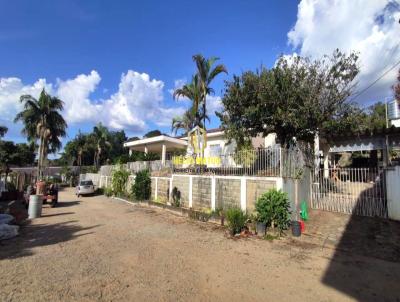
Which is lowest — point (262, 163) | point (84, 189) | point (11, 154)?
point (84, 189)

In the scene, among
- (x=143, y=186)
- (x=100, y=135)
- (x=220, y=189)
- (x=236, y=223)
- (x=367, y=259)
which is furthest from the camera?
(x=100, y=135)

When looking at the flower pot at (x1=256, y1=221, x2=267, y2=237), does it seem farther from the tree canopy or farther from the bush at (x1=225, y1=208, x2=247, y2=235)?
the tree canopy

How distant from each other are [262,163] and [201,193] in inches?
156

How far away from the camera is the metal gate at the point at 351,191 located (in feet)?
32.6

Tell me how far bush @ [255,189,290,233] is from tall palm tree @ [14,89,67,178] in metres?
24.7

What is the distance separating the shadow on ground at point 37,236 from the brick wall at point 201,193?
194 inches

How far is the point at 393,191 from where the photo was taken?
364 inches

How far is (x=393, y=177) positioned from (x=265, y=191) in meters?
4.34

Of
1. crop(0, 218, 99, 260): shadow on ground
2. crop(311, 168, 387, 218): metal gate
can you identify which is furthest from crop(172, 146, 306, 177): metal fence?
crop(0, 218, 99, 260): shadow on ground

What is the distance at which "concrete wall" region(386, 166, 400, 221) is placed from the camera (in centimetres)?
916

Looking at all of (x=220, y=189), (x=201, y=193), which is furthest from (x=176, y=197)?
(x=220, y=189)

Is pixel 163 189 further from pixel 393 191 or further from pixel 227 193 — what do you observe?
pixel 393 191

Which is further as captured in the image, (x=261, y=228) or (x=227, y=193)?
(x=227, y=193)

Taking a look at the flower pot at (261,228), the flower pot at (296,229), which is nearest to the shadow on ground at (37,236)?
the flower pot at (261,228)
